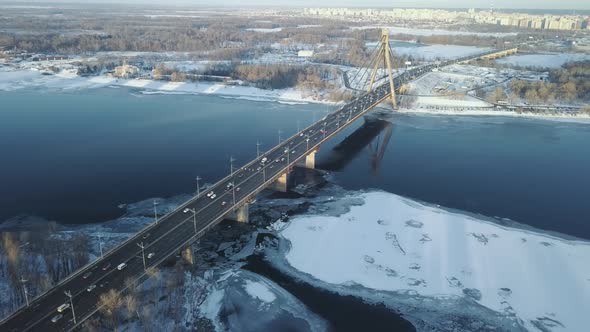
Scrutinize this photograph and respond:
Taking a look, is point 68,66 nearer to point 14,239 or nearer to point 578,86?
point 14,239

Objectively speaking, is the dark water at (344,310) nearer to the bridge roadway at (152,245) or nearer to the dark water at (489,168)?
the bridge roadway at (152,245)

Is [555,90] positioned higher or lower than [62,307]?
higher

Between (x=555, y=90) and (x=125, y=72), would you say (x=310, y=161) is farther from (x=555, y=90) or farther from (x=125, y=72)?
(x=125, y=72)

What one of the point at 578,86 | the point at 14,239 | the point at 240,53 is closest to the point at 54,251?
the point at 14,239

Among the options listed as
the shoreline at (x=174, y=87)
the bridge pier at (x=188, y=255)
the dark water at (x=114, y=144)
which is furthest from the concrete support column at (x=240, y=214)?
the shoreline at (x=174, y=87)

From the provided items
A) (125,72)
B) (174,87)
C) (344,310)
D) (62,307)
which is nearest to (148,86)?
(174,87)

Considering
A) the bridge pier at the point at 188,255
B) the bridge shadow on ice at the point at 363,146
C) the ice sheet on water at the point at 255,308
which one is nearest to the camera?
the ice sheet on water at the point at 255,308
